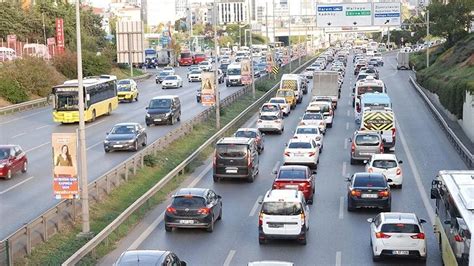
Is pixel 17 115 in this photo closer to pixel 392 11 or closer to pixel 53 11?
pixel 392 11

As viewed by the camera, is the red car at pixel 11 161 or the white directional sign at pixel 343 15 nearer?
the red car at pixel 11 161

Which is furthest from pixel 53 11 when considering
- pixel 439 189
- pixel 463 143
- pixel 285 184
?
pixel 439 189

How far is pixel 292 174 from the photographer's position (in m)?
29.7

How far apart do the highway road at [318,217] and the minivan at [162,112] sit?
7110 mm

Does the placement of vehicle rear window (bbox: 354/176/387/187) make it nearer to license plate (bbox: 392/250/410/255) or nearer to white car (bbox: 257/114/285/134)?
license plate (bbox: 392/250/410/255)

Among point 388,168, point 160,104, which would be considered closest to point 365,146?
point 388,168

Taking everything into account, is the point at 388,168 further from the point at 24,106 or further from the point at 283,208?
the point at 24,106

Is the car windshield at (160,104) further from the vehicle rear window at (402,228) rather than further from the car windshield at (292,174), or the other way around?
the vehicle rear window at (402,228)

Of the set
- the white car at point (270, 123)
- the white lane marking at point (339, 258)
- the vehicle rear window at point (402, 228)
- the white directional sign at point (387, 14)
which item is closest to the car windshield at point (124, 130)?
the white car at point (270, 123)

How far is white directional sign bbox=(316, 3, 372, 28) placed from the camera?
80.6m

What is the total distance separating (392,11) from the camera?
81875 mm

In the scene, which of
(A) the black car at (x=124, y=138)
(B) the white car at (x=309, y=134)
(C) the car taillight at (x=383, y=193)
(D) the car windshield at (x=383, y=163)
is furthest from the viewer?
(B) the white car at (x=309, y=134)

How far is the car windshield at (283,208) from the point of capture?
77.3 ft

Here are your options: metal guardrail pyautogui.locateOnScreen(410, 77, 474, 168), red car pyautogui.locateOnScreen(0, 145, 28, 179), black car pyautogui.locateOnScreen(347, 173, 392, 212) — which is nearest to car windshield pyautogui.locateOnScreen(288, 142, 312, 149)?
metal guardrail pyautogui.locateOnScreen(410, 77, 474, 168)
